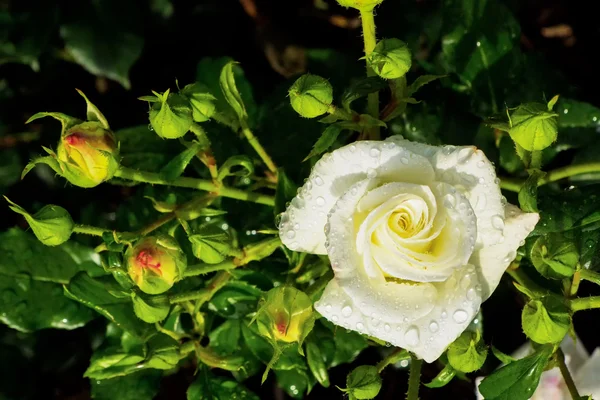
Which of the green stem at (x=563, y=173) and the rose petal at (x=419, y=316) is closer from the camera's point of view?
the rose petal at (x=419, y=316)

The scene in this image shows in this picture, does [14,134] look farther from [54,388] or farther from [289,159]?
[289,159]

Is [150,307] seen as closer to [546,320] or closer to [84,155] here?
[84,155]

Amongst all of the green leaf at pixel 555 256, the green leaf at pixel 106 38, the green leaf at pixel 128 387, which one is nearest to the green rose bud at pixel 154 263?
the green leaf at pixel 128 387

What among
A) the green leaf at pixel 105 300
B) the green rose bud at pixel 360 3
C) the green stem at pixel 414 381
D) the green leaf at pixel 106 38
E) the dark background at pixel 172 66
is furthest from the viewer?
the dark background at pixel 172 66

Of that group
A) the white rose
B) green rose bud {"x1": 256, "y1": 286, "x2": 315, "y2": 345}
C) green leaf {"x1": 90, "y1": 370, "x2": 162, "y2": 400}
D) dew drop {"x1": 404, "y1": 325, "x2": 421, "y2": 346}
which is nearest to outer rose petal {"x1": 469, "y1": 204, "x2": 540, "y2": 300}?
the white rose

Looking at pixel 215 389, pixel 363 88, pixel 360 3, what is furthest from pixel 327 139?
pixel 215 389

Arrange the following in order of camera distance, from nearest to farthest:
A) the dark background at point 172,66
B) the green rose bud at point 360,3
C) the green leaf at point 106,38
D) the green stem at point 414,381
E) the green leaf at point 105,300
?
1. the green rose bud at point 360,3
2. the green stem at point 414,381
3. the green leaf at point 105,300
4. the green leaf at point 106,38
5. the dark background at point 172,66

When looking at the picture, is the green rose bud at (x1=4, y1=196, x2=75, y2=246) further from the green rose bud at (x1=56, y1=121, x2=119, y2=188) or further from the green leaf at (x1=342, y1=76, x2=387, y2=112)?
the green leaf at (x1=342, y1=76, x2=387, y2=112)

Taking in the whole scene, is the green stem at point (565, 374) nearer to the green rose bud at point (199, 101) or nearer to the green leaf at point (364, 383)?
the green leaf at point (364, 383)
